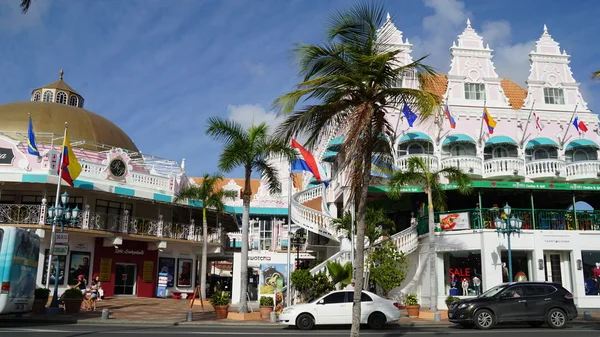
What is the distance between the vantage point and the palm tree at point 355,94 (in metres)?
10.7

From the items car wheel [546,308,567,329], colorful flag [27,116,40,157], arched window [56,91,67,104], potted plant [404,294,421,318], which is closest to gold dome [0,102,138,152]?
colorful flag [27,116,40,157]

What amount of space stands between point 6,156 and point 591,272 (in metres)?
31.6

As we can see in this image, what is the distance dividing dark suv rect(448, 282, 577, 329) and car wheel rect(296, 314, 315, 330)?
15.2 feet

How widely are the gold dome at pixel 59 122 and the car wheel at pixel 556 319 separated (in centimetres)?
2876

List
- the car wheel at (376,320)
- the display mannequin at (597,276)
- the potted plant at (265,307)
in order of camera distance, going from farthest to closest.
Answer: the display mannequin at (597,276) < the potted plant at (265,307) < the car wheel at (376,320)

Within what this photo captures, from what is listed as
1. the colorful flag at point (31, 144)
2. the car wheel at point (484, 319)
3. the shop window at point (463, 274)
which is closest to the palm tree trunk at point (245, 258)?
the car wheel at point (484, 319)

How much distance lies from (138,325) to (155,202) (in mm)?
16760

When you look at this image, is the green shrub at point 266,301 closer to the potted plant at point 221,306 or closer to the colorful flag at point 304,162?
the potted plant at point 221,306

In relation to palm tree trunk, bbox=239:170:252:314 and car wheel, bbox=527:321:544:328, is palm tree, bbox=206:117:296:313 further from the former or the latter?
car wheel, bbox=527:321:544:328

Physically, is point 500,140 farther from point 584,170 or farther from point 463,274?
point 463,274

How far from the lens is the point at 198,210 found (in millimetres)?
37594

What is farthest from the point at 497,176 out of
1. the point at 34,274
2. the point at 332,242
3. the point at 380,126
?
the point at 34,274

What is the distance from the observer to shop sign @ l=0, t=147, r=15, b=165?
2914cm

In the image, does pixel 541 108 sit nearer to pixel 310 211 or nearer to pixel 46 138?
pixel 310 211
